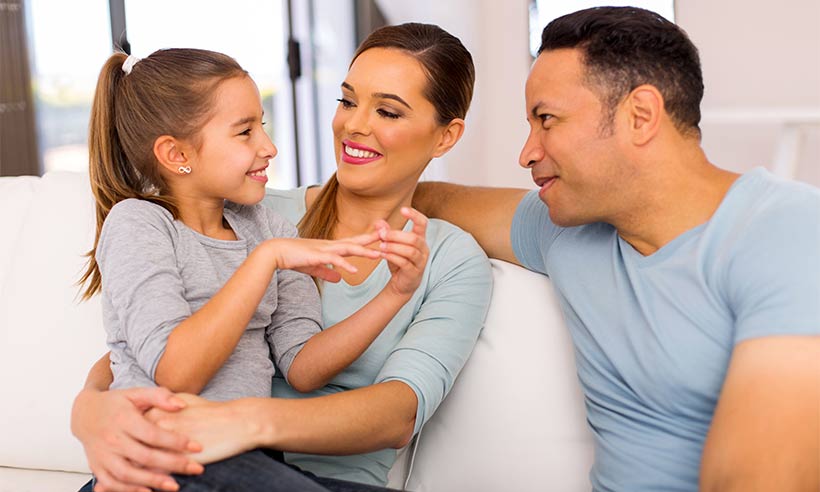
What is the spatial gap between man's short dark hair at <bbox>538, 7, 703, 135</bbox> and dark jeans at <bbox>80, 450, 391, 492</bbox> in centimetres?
70

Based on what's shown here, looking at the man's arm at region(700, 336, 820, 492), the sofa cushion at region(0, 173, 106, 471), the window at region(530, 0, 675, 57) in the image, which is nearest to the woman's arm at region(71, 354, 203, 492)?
the sofa cushion at region(0, 173, 106, 471)

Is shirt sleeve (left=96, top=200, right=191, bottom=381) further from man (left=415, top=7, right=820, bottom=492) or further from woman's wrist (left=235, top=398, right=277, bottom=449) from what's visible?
man (left=415, top=7, right=820, bottom=492)

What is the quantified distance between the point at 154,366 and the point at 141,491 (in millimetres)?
170

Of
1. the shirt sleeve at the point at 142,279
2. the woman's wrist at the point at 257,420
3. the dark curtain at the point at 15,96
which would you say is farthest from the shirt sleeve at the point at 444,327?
the dark curtain at the point at 15,96

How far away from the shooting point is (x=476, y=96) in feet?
18.3

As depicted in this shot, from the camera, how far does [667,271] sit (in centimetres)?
144

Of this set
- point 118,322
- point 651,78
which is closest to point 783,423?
point 651,78

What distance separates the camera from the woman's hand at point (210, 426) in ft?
4.33

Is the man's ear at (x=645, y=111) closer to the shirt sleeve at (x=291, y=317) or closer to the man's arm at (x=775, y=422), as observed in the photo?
the man's arm at (x=775, y=422)

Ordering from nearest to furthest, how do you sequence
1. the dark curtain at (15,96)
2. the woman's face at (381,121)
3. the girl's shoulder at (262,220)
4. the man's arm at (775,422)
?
the man's arm at (775,422)
the girl's shoulder at (262,220)
the woman's face at (381,121)
the dark curtain at (15,96)

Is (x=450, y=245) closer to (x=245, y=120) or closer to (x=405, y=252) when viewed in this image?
(x=405, y=252)

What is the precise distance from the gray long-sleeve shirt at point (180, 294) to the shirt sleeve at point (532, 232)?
0.39m

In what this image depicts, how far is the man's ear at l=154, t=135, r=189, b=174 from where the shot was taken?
5.19 feet

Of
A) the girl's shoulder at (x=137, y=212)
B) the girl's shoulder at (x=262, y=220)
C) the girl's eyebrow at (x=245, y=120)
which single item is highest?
the girl's eyebrow at (x=245, y=120)
